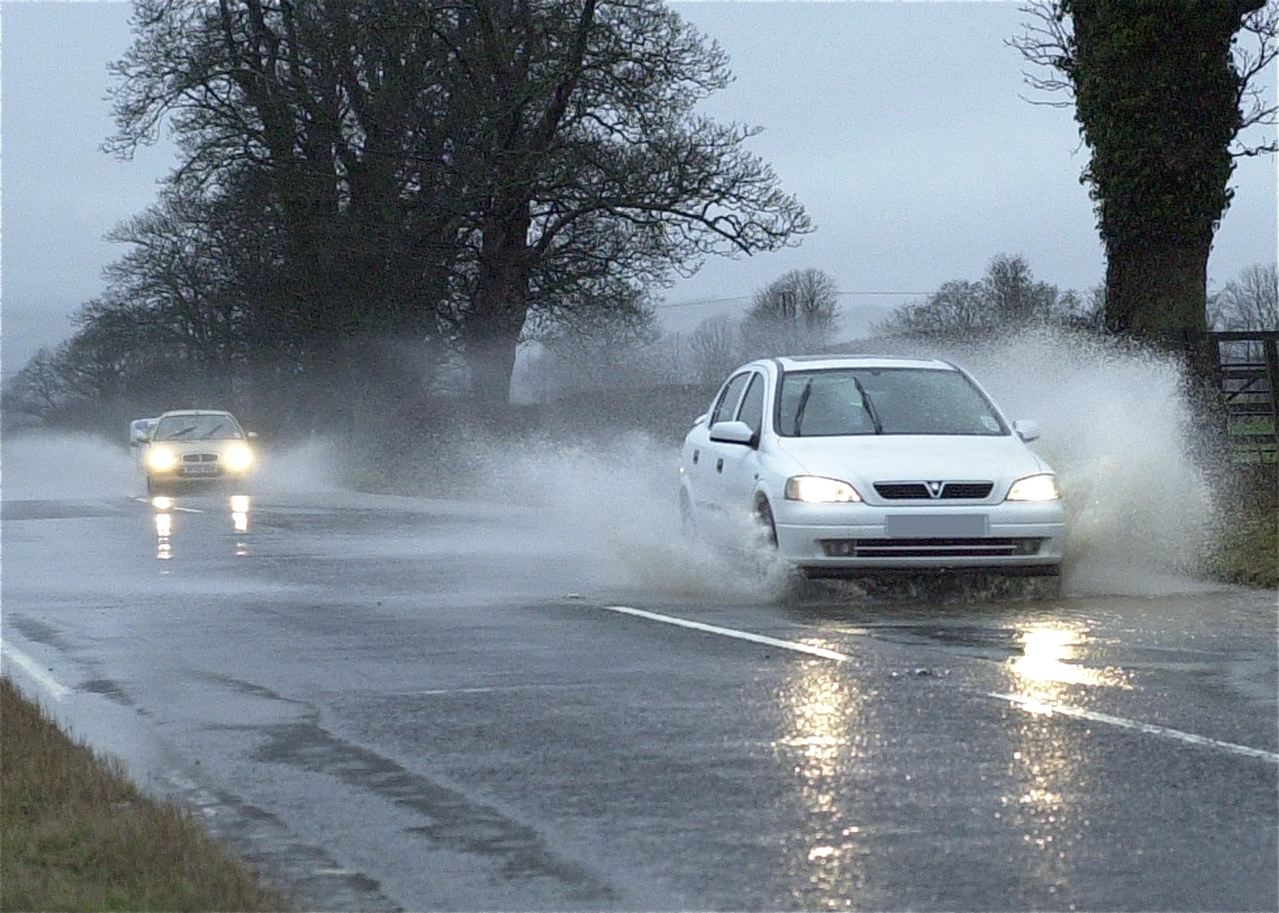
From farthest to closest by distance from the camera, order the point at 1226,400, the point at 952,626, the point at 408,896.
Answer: the point at 1226,400 < the point at 952,626 < the point at 408,896

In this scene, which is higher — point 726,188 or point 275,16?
point 275,16

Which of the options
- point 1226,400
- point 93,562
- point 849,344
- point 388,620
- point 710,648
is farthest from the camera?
point 849,344

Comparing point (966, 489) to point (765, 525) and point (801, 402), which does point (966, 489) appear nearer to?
point (765, 525)

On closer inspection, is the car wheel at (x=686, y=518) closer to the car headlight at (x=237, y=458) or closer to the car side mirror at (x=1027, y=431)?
the car side mirror at (x=1027, y=431)

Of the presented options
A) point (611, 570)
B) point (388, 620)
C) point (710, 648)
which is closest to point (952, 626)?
point (710, 648)

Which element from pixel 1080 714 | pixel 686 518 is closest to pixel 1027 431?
pixel 686 518

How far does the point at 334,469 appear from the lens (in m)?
46.8

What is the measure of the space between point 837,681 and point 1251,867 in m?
3.95

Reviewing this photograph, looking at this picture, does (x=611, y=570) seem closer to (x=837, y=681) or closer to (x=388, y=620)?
(x=388, y=620)

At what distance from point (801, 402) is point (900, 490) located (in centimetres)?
179

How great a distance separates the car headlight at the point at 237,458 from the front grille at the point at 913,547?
27.5 meters

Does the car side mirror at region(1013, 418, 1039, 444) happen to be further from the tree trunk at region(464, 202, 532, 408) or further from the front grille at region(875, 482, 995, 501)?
the tree trunk at region(464, 202, 532, 408)

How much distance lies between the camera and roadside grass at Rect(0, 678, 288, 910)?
560 centimetres

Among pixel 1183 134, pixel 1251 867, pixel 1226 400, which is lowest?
pixel 1251 867
